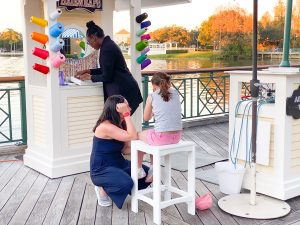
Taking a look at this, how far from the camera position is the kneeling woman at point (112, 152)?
122 inches

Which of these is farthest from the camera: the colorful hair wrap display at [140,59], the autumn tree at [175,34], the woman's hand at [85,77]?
the autumn tree at [175,34]

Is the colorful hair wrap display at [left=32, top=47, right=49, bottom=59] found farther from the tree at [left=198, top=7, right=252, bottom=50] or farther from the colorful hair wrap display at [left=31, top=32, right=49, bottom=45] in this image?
the tree at [left=198, top=7, right=252, bottom=50]

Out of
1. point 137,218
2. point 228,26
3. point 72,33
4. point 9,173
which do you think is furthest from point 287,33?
point 228,26

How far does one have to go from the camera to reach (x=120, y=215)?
308 cm

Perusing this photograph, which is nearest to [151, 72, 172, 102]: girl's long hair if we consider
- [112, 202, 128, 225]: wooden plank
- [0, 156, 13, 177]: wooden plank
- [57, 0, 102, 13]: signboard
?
[112, 202, 128, 225]: wooden plank

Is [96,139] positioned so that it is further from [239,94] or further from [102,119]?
[239,94]

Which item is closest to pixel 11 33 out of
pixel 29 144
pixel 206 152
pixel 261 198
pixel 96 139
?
pixel 29 144

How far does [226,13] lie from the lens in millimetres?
16000

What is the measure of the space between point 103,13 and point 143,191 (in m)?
2.41

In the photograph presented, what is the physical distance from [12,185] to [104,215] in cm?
128

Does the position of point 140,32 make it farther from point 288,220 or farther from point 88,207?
point 288,220

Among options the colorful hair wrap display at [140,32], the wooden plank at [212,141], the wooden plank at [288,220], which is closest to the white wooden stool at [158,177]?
the wooden plank at [288,220]

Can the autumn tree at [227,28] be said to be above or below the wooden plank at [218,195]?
above

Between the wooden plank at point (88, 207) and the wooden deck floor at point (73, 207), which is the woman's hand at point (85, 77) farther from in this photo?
the wooden plank at point (88, 207)
